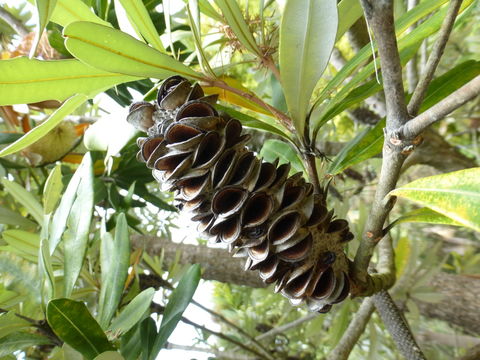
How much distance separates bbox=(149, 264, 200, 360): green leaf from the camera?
0.63 metres

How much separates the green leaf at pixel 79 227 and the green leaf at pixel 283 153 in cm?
26

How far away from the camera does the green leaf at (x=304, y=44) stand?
419 millimetres

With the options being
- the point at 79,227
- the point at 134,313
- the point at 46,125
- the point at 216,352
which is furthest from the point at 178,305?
the point at 216,352

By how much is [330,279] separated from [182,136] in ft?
0.69

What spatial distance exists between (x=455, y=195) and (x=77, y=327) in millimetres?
442

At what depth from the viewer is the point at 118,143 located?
58 cm

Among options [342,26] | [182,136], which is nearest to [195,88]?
[182,136]

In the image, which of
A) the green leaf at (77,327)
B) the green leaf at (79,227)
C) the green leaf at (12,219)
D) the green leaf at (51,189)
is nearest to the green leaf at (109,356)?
the green leaf at (77,327)

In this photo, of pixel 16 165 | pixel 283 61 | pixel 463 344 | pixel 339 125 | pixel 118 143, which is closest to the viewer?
pixel 283 61

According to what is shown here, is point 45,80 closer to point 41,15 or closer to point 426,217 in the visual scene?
point 41,15

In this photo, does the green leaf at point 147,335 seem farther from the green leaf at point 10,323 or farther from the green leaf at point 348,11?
the green leaf at point 348,11

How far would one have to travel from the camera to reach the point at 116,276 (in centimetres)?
67

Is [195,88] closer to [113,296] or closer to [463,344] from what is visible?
[113,296]

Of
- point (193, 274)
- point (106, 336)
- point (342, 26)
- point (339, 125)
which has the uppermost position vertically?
point (339, 125)
